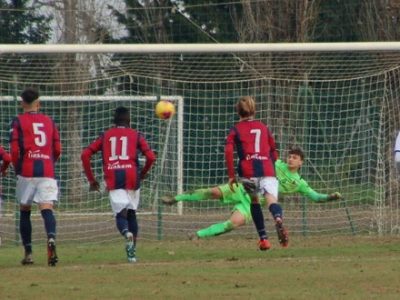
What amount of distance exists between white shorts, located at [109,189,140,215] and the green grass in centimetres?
61

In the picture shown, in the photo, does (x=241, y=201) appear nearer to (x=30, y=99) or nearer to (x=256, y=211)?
(x=256, y=211)

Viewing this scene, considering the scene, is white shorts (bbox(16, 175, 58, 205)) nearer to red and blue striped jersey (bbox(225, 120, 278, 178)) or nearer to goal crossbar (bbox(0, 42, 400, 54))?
red and blue striped jersey (bbox(225, 120, 278, 178))

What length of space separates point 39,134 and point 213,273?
8.37 ft

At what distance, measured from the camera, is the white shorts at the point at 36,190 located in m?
15.0

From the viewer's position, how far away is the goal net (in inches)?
835

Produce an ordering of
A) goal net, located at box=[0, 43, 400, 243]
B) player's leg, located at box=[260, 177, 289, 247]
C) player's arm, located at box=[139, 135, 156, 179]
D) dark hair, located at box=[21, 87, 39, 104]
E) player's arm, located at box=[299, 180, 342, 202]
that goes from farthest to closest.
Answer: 1. goal net, located at box=[0, 43, 400, 243]
2. player's arm, located at box=[299, 180, 342, 202]
3. player's leg, located at box=[260, 177, 289, 247]
4. player's arm, located at box=[139, 135, 156, 179]
5. dark hair, located at box=[21, 87, 39, 104]

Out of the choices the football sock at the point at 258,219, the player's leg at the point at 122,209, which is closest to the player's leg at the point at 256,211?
the football sock at the point at 258,219

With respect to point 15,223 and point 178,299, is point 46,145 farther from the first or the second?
point 15,223

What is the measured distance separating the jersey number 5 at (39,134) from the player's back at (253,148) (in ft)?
7.43

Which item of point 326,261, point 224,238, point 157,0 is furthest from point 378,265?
point 157,0

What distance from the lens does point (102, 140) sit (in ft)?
50.8

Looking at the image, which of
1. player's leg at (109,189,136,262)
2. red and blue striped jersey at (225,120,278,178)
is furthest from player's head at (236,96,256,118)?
player's leg at (109,189,136,262)

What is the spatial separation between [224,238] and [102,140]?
Result: 5607 mm

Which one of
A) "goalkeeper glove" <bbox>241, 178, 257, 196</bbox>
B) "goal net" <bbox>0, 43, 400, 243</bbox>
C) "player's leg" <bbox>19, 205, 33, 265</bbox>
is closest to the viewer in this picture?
"player's leg" <bbox>19, 205, 33, 265</bbox>
